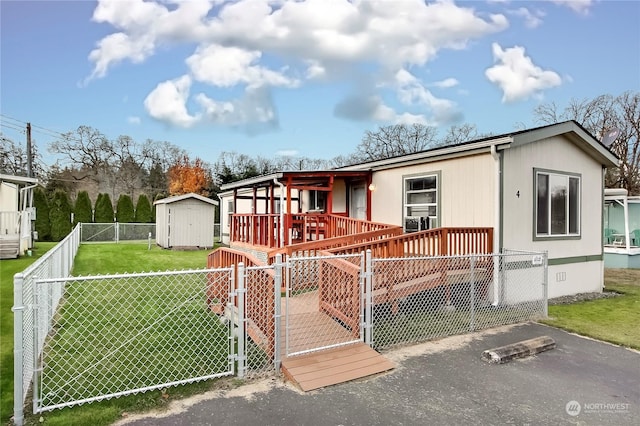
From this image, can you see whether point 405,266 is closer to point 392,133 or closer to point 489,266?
point 489,266

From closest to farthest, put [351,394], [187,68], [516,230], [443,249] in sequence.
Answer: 1. [351,394]
2. [443,249]
3. [516,230]
4. [187,68]

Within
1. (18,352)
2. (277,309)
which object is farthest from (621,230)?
(18,352)

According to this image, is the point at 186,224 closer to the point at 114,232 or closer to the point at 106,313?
the point at 114,232

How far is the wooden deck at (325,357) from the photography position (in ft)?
12.8

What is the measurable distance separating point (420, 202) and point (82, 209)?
21263 millimetres

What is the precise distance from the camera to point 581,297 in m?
8.80

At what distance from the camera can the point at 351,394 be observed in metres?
3.64

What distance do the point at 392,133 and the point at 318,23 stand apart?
993 inches

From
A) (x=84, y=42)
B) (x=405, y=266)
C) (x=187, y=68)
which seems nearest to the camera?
(x=405, y=266)

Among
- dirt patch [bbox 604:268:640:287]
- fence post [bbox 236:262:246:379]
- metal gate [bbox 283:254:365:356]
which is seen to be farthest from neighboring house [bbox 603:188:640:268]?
fence post [bbox 236:262:246:379]

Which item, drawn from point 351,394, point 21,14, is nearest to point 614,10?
point 351,394

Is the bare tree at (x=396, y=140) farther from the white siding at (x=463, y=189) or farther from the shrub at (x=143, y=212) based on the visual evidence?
the white siding at (x=463, y=189)

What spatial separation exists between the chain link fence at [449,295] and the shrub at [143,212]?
875 inches

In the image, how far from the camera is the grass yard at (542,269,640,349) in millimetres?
5734
